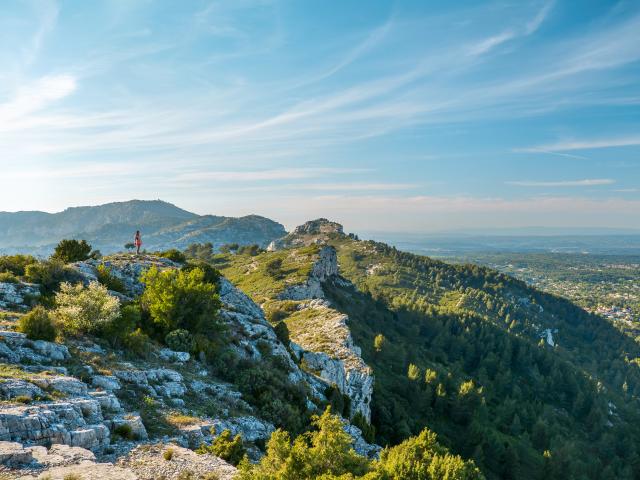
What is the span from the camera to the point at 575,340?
18488cm

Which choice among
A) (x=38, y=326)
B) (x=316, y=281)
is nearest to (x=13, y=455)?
(x=38, y=326)

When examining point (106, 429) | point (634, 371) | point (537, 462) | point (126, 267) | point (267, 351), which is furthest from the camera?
point (634, 371)

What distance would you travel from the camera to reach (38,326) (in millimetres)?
22844

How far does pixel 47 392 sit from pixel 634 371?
192 meters

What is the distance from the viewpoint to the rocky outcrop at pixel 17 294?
2852 cm

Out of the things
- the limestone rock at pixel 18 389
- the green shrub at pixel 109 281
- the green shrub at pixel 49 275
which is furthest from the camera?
the green shrub at pixel 109 281

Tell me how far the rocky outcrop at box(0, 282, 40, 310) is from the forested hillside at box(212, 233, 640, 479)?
1567 inches

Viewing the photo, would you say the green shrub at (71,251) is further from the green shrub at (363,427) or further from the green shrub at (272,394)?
the green shrub at (363,427)

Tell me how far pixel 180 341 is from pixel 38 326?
10.1 meters

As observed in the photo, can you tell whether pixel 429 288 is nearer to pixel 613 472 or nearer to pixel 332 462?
pixel 613 472

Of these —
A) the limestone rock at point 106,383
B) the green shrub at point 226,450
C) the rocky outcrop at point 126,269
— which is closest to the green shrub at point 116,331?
the limestone rock at point 106,383

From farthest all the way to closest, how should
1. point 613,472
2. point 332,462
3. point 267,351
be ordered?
point 613,472 → point 267,351 → point 332,462

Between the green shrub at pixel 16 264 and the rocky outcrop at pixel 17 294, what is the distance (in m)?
4.41

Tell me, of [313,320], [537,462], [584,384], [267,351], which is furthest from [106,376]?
[584,384]
